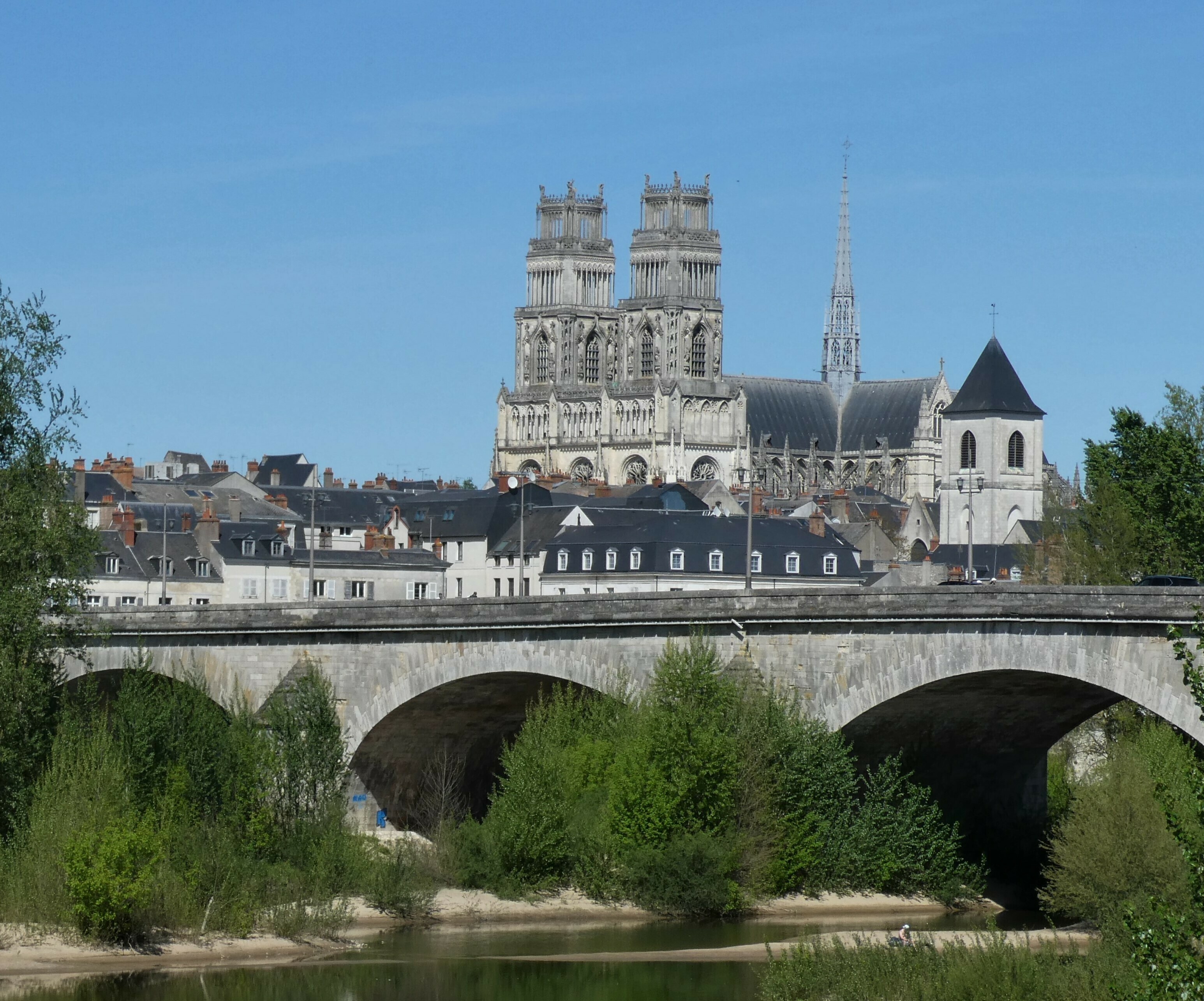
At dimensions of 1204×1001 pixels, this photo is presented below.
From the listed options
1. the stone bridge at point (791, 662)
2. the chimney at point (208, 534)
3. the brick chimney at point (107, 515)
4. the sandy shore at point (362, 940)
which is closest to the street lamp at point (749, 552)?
the stone bridge at point (791, 662)

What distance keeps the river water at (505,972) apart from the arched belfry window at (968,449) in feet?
327

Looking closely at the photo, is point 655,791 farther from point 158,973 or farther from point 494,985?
point 158,973

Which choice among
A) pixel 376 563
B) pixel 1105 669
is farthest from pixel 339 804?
pixel 376 563

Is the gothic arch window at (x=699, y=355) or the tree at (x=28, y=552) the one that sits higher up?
the gothic arch window at (x=699, y=355)

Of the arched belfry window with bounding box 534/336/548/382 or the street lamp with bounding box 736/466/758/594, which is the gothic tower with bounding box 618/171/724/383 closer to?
the arched belfry window with bounding box 534/336/548/382

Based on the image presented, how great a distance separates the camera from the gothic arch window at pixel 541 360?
629 feet

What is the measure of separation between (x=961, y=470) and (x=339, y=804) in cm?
9816

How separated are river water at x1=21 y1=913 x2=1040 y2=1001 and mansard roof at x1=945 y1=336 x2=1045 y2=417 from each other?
9918cm

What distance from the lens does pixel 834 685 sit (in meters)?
Result: 40.8

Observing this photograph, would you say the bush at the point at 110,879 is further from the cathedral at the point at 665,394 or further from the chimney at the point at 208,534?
the cathedral at the point at 665,394

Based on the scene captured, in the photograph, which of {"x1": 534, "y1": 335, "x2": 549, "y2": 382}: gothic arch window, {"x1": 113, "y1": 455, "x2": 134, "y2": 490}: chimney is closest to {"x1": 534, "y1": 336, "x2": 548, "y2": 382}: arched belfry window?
{"x1": 534, "y1": 335, "x2": 549, "y2": 382}: gothic arch window

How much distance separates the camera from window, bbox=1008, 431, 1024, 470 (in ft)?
459

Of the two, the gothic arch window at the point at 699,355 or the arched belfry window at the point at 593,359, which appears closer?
the gothic arch window at the point at 699,355

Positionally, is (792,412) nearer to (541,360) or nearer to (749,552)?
(541,360)
